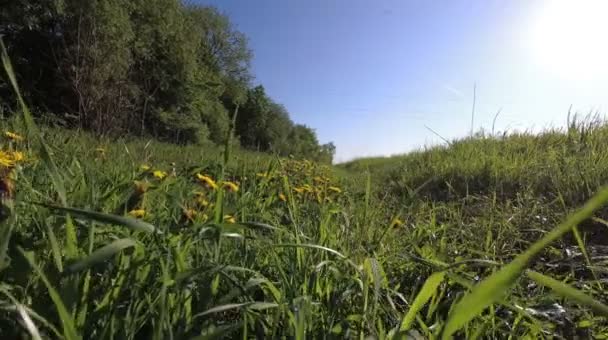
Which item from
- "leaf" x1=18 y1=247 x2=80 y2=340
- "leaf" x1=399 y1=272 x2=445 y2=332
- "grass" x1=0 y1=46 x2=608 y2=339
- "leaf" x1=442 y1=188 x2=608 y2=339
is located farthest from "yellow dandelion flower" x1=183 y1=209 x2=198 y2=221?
"leaf" x1=442 y1=188 x2=608 y2=339

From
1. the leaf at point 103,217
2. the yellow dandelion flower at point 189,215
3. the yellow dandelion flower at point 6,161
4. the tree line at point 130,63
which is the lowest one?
the yellow dandelion flower at point 189,215

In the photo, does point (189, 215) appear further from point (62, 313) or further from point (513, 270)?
point (513, 270)

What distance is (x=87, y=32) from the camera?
39.8ft

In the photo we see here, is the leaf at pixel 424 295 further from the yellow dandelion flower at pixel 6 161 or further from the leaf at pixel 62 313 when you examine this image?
the yellow dandelion flower at pixel 6 161

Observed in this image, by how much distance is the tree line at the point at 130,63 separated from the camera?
8.89 m

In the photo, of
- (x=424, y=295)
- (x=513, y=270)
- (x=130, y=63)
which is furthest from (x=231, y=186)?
(x=130, y=63)

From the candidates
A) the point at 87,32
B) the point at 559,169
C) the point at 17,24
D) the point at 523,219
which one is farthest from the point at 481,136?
the point at 17,24

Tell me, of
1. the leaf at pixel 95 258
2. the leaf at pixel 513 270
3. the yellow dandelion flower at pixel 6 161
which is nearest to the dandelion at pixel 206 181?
the yellow dandelion flower at pixel 6 161

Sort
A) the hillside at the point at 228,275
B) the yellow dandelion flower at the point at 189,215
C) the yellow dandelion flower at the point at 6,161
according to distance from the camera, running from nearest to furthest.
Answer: the hillside at the point at 228,275, the yellow dandelion flower at the point at 189,215, the yellow dandelion flower at the point at 6,161

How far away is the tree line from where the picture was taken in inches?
350

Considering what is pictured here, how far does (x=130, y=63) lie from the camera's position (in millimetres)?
13977

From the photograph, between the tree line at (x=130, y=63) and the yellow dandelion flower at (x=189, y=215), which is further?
the tree line at (x=130, y=63)

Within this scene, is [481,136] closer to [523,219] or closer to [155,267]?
[523,219]

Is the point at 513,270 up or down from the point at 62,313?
up
